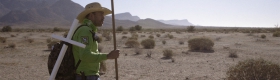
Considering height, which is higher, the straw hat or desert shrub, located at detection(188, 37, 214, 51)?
the straw hat

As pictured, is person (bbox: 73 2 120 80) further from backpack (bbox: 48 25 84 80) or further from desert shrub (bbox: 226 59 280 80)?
desert shrub (bbox: 226 59 280 80)

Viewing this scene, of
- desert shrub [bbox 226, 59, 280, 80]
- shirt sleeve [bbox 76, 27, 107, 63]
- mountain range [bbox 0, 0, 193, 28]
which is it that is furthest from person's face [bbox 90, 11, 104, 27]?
mountain range [bbox 0, 0, 193, 28]

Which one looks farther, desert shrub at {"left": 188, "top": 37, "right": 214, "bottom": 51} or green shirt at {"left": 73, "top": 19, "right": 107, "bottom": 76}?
desert shrub at {"left": 188, "top": 37, "right": 214, "bottom": 51}

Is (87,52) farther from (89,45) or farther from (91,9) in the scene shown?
(91,9)

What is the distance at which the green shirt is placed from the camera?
2779 mm

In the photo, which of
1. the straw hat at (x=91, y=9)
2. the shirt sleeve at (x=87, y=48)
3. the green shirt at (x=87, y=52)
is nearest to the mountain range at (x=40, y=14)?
the straw hat at (x=91, y=9)

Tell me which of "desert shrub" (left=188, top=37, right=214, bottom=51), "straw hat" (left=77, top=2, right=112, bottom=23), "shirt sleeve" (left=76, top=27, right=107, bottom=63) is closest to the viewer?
"shirt sleeve" (left=76, top=27, right=107, bottom=63)

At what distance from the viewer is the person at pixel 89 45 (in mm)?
2797

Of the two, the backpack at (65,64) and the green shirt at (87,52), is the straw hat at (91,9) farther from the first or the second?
the backpack at (65,64)

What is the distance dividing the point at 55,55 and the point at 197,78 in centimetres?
702

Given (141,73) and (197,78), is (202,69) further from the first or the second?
(141,73)

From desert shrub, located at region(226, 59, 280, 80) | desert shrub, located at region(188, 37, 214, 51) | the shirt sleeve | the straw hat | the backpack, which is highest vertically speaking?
the straw hat

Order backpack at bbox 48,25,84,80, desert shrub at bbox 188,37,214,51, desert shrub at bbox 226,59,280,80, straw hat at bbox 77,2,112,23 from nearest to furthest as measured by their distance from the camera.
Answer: backpack at bbox 48,25,84,80, straw hat at bbox 77,2,112,23, desert shrub at bbox 226,59,280,80, desert shrub at bbox 188,37,214,51

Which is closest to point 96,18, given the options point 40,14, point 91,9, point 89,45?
point 91,9
